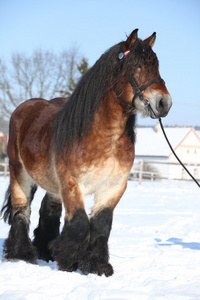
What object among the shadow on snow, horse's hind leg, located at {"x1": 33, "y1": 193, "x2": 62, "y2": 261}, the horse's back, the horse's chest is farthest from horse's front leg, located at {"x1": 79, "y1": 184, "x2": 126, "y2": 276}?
the shadow on snow

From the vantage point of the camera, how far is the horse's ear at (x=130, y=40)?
11.2 ft

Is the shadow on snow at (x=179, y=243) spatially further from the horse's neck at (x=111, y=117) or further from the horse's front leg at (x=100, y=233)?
the horse's neck at (x=111, y=117)

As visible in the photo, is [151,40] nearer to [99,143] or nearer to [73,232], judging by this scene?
[99,143]

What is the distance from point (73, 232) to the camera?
11.7 ft

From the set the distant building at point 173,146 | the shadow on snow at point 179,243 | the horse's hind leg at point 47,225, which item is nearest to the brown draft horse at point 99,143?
the horse's hind leg at point 47,225

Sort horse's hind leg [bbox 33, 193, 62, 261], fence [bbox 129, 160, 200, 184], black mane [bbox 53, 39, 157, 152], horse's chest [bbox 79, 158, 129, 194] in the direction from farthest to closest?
1. fence [bbox 129, 160, 200, 184]
2. horse's hind leg [bbox 33, 193, 62, 261]
3. horse's chest [bbox 79, 158, 129, 194]
4. black mane [bbox 53, 39, 157, 152]

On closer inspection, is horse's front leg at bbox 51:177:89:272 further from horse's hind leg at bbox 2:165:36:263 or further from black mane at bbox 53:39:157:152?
horse's hind leg at bbox 2:165:36:263

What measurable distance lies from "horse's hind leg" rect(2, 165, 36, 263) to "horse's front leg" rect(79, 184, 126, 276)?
0.87 metres

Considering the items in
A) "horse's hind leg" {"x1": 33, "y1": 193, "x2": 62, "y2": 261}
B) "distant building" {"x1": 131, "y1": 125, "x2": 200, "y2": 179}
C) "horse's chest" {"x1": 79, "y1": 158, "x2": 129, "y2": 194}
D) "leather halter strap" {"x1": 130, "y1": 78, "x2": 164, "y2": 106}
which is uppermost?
"leather halter strap" {"x1": 130, "y1": 78, "x2": 164, "y2": 106}

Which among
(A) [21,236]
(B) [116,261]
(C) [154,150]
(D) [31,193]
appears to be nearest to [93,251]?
(B) [116,261]

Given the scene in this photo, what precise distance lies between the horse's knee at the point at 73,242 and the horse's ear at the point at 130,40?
1.56 m

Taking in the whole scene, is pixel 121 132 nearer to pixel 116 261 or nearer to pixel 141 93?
pixel 141 93

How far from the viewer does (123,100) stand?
11.4ft

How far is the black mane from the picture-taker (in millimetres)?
3387
